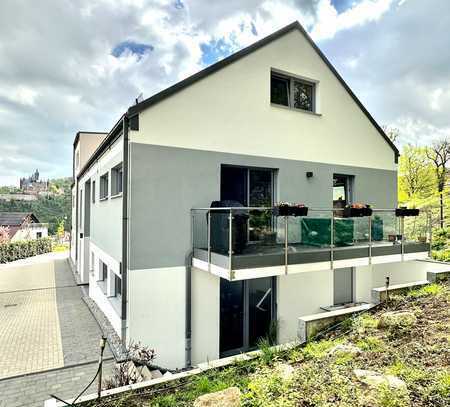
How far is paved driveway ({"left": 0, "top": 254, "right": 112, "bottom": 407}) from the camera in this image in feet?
22.7

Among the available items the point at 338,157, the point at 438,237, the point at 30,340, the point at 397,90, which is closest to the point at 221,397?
the point at 30,340

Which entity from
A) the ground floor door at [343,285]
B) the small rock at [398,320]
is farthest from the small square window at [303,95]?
the small rock at [398,320]

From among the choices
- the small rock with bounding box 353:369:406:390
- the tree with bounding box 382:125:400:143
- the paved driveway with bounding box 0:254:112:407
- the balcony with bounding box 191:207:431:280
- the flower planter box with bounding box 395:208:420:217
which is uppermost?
the tree with bounding box 382:125:400:143

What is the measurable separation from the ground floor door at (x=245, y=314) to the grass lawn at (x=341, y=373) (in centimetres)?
277

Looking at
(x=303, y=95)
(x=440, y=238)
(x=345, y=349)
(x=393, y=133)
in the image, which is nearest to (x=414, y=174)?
(x=393, y=133)

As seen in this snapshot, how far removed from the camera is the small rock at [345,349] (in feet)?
17.1

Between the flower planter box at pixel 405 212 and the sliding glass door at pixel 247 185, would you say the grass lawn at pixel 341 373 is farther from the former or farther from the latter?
the sliding glass door at pixel 247 185

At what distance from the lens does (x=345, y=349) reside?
5.33 m

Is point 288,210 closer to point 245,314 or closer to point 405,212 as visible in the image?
point 245,314

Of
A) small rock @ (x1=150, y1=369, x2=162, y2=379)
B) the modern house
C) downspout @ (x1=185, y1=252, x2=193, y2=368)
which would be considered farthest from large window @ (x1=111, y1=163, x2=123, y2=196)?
small rock @ (x1=150, y1=369, x2=162, y2=379)

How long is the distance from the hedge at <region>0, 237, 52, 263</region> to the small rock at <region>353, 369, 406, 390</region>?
3126cm

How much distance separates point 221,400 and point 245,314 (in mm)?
4792

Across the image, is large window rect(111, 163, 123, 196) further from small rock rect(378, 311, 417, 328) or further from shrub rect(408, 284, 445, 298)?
shrub rect(408, 284, 445, 298)

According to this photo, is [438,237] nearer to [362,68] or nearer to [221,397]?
[362,68]
